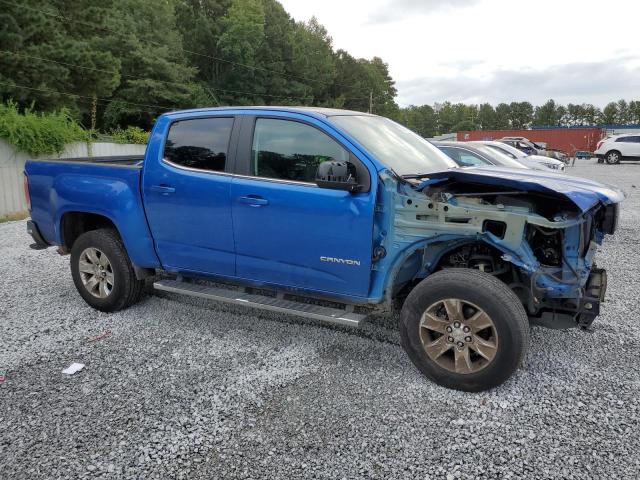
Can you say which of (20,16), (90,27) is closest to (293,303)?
(20,16)

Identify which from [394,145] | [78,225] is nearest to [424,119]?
[78,225]

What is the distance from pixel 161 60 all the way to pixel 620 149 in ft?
104

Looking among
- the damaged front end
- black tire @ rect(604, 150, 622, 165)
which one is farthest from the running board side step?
black tire @ rect(604, 150, 622, 165)

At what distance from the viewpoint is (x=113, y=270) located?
185 inches

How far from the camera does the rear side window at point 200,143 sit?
4.12 metres

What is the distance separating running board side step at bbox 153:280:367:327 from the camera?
11.8ft

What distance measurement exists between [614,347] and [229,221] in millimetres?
3317

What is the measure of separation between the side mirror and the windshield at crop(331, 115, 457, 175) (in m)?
0.34

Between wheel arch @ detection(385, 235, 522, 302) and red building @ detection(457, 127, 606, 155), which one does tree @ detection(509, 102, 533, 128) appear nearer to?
red building @ detection(457, 127, 606, 155)

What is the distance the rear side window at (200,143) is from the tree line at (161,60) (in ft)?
64.6

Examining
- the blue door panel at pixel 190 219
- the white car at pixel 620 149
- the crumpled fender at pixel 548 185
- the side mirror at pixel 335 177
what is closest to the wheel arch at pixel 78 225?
the blue door panel at pixel 190 219

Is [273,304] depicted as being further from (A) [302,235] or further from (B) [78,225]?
(B) [78,225]

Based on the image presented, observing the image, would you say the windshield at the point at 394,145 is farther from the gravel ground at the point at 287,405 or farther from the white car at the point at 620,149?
the white car at the point at 620,149

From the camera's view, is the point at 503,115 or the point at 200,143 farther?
the point at 503,115
